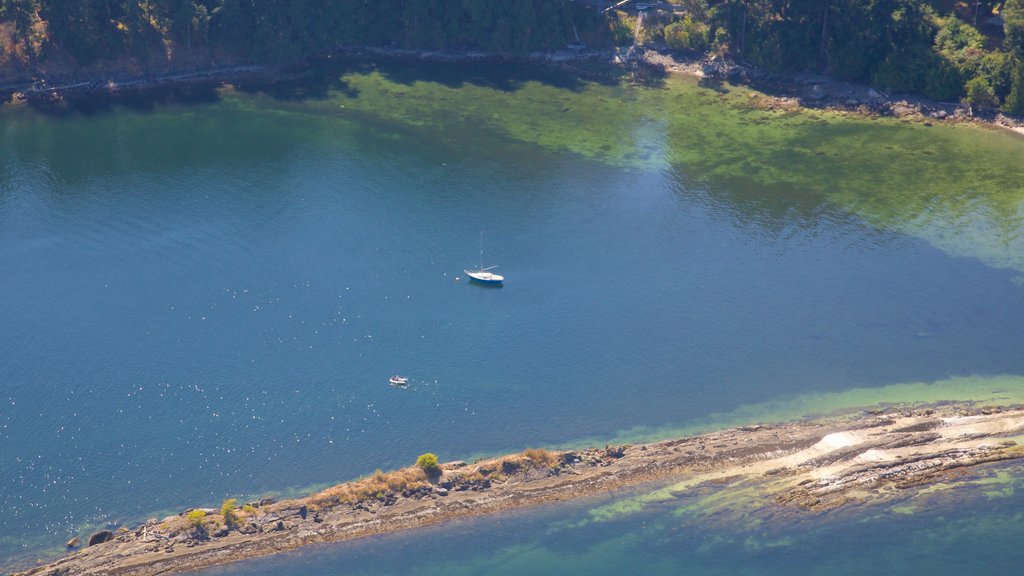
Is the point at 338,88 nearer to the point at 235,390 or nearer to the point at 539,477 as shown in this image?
the point at 235,390

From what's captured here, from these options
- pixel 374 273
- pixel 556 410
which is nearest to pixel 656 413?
pixel 556 410

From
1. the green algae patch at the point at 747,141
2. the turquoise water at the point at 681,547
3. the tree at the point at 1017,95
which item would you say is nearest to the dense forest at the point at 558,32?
the tree at the point at 1017,95

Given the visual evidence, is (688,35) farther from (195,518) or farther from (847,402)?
(195,518)

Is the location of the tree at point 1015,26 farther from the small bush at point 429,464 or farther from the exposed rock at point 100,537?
the exposed rock at point 100,537

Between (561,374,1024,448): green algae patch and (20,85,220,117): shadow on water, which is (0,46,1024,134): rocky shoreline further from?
(561,374,1024,448): green algae patch

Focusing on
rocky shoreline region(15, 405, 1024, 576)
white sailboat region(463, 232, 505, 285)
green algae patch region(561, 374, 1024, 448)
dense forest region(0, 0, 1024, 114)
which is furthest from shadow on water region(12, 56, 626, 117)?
rocky shoreline region(15, 405, 1024, 576)

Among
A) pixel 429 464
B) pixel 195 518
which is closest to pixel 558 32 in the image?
pixel 429 464
